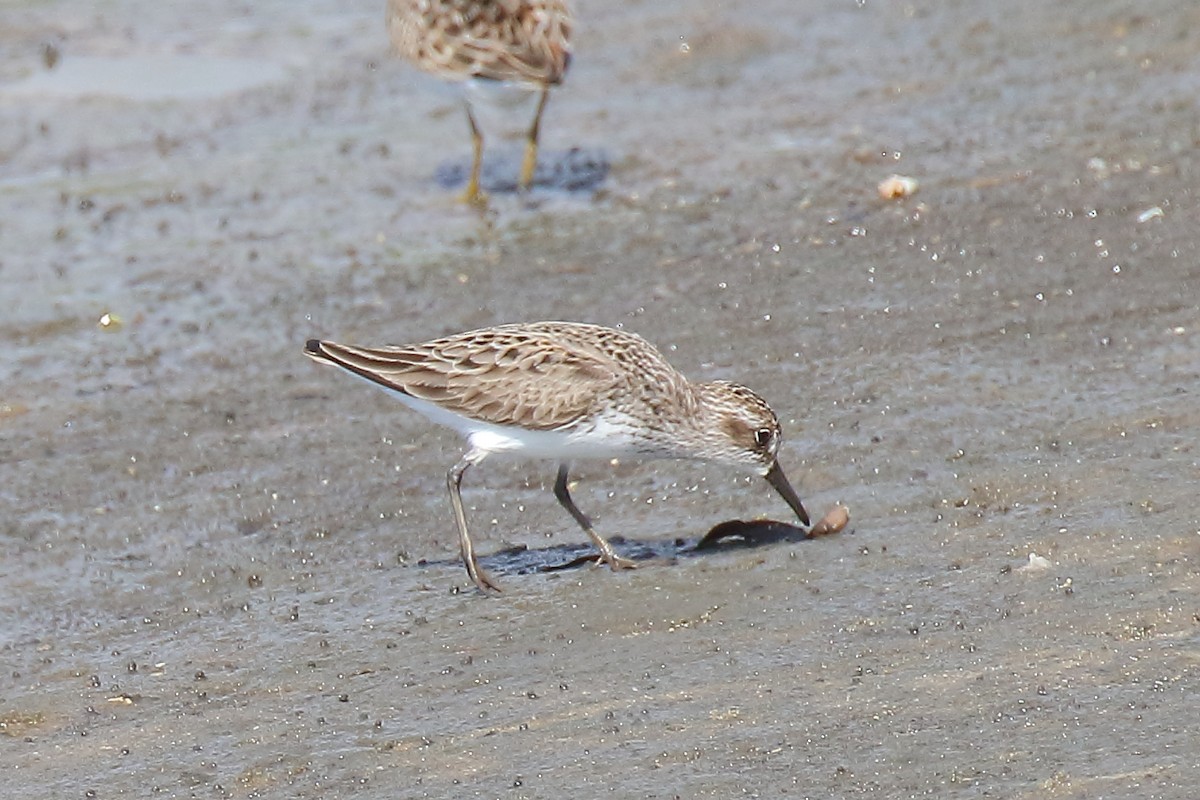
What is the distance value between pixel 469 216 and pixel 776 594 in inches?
210

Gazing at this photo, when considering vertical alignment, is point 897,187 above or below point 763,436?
below

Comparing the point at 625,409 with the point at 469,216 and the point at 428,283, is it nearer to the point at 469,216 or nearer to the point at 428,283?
the point at 428,283

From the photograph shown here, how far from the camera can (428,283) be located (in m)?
9.87

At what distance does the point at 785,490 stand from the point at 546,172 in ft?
17.2

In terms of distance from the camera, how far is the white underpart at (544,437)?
257 inches

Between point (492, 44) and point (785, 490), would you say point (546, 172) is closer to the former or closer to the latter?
point (492, 44)

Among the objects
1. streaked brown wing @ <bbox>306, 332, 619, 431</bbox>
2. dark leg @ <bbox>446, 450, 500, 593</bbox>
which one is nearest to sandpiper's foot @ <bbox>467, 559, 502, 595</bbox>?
dark leg @ <bbox>446, 450, 500, 593</bbox>

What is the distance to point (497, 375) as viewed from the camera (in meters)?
6.59

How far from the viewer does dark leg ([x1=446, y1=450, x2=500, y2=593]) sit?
639cm

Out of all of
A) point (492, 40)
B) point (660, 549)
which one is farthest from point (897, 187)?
point (660, 549)

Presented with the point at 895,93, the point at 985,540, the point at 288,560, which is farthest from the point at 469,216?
the point at 985,540

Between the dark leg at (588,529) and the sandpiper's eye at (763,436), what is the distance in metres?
0.64

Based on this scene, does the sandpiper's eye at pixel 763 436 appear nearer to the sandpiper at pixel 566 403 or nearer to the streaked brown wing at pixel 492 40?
the sandpiper at pixel 566 403

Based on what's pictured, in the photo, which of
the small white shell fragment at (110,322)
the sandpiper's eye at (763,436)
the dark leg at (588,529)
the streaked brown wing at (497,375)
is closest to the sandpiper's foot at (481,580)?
the dark leg at (588,529)
